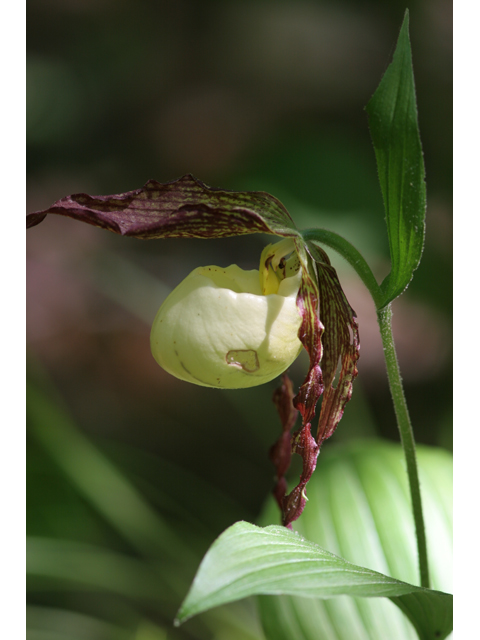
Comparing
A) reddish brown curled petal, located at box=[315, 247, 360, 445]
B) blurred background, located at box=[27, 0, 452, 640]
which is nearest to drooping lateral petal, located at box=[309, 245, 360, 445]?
reddish brown curled petal, located at box=[315, 247, 360, 445]

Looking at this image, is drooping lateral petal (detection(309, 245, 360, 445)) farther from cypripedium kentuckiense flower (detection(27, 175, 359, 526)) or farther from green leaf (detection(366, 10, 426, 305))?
green leaf (detection(366, 10, 426, 305))

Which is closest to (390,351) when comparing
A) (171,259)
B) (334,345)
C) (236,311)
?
(334,345)

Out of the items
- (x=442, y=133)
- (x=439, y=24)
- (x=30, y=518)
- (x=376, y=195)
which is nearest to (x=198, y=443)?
(x=30, y=518)

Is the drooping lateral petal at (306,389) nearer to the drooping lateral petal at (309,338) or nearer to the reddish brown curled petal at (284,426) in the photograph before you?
the drooping lateral petal at (309,338)

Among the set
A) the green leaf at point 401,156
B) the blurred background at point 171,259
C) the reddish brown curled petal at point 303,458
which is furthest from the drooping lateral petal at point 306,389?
the blurred background at point 171,259

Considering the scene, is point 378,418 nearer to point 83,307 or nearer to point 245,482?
point 245,482

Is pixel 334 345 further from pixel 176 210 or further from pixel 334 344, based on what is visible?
pixel 176 210
